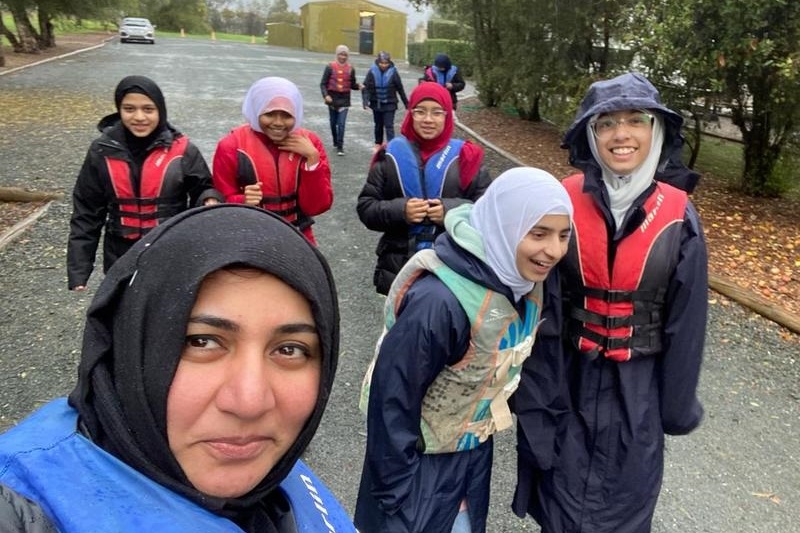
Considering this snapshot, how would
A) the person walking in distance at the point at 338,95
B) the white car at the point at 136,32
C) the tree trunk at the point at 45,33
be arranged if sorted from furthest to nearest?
the white car at the point at 136,32 < the tree trunk at the point at 45,33 < the person walking in distance at the point at 338,95

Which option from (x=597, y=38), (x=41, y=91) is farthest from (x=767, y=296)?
(x=41, y=91)

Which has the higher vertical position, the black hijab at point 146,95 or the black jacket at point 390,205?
the black hijab at point 146,95

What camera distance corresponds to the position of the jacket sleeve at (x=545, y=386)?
229 centimetres

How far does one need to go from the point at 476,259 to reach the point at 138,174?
2367mm

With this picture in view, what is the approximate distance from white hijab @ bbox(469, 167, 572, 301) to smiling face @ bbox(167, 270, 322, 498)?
1.21 meters

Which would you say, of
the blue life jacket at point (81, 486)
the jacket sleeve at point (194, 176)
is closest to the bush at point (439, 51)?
the jacket sleeve at point (194, 176)

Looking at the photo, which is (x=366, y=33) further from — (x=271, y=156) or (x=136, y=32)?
(x=271, y=156)

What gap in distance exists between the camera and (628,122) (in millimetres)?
2301

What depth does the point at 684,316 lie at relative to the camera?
7.08 ft

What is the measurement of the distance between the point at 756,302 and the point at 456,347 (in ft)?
16.3

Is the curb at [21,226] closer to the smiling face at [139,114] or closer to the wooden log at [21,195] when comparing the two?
the wooden log at [21,195]

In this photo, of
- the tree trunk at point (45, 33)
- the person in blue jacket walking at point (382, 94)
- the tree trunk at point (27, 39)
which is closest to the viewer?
the person in blue jacket walking at point (382, 94)

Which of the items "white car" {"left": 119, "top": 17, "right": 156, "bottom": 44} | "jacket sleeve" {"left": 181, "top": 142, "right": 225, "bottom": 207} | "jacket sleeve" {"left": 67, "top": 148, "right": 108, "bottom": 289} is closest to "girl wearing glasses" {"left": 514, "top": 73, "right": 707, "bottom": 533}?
"jacket sleeve" {"left": 181, "top": 142, "right": 225, "bottom": 207}

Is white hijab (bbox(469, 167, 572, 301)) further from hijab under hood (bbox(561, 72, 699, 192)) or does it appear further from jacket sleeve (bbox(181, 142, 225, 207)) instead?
jacket sleeve (bbox(181, 142, 225, 207))
